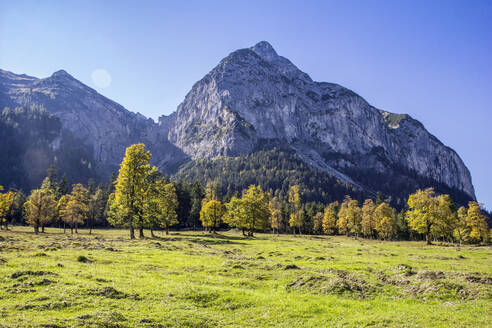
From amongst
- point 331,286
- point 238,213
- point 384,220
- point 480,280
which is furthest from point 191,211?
point 480,280

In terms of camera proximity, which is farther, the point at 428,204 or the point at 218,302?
the point at 428,204

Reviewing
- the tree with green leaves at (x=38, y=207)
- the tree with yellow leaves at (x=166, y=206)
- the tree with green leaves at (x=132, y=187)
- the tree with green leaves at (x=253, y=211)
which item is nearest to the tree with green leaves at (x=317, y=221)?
the tree with green leaves at (x=253, y=211)

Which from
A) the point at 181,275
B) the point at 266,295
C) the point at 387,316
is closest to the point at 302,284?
the point at 266,295

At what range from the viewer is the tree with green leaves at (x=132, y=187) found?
174ft

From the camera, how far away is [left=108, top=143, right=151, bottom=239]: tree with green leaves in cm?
5294

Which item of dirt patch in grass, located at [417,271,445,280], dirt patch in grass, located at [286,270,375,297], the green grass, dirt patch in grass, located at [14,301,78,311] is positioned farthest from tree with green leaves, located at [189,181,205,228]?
dirt patch in grass, located at [14,301,78,311]

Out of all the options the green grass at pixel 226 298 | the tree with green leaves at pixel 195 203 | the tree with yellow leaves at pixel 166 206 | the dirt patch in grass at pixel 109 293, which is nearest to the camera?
the green grass at pixel 226 298

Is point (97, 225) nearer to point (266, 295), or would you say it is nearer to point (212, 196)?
point (212, 196)

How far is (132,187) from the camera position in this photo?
176 feet

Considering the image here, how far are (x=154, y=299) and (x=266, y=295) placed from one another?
7147 mm

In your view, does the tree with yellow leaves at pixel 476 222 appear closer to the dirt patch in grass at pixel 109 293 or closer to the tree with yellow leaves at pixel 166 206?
the tree with yellow leaves at pixel 166 206

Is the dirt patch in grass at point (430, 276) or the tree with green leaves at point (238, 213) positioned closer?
the dirt patch in grass at point (430, 276)

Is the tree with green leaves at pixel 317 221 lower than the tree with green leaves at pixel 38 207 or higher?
lower

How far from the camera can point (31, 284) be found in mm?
17031
